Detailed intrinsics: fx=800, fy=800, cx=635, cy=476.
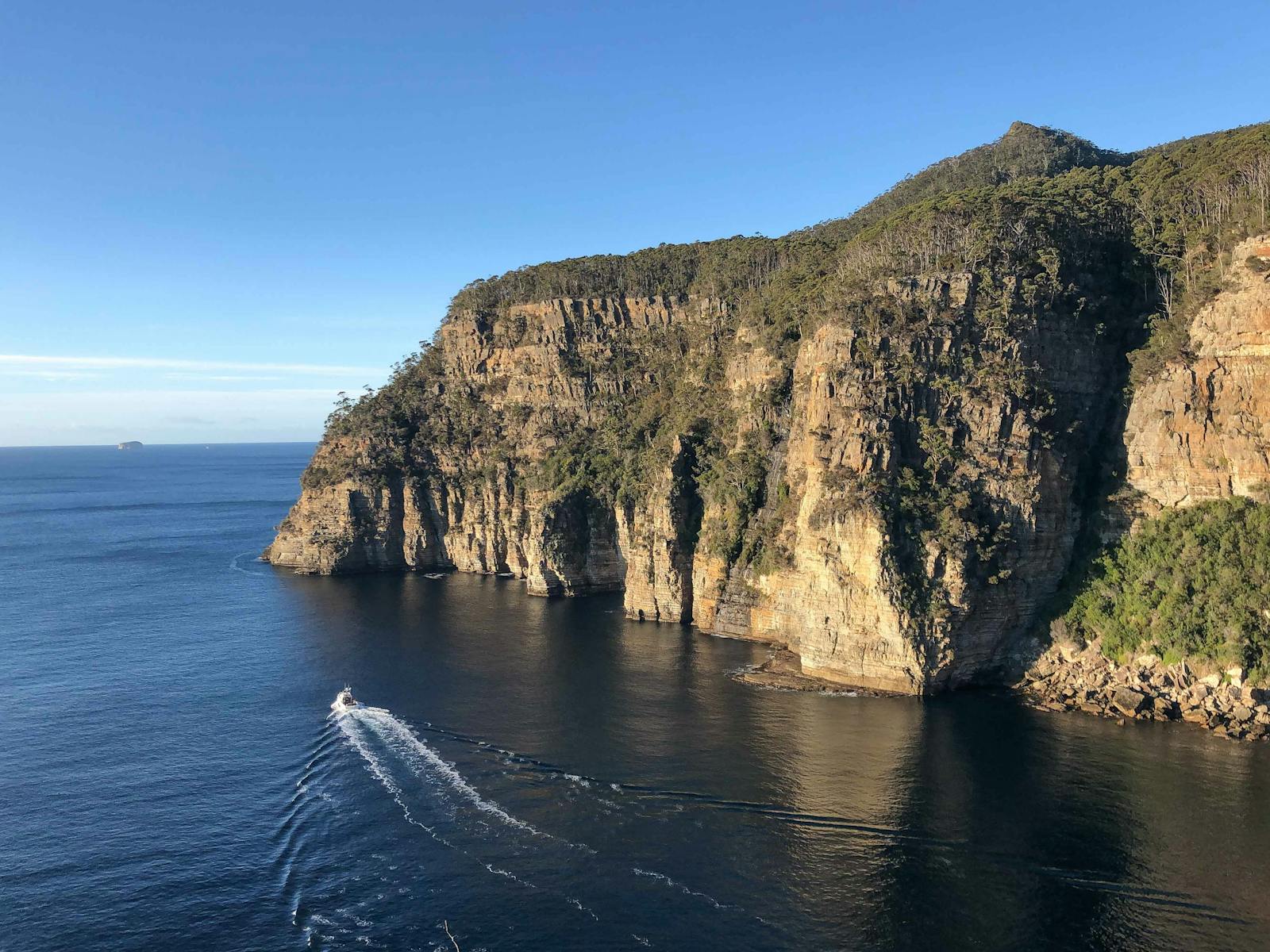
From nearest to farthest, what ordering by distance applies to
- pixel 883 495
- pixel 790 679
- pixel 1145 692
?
pixel 1145 692
pixel 883 495
pixel 790 679

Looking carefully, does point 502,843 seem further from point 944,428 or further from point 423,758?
point 944,428

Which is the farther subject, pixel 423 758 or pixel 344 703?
pixel 344 703

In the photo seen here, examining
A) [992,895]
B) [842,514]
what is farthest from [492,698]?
[992,895]

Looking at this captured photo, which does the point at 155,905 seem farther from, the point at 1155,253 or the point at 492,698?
the point at 1155,253

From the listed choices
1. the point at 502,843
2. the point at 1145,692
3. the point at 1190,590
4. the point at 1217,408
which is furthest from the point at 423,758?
the point at 1217,408

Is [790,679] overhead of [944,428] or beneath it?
beneath

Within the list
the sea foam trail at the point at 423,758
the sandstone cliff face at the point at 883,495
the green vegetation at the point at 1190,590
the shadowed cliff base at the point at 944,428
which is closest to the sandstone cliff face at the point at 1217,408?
the shadowed cliff base at the point at 944,428
